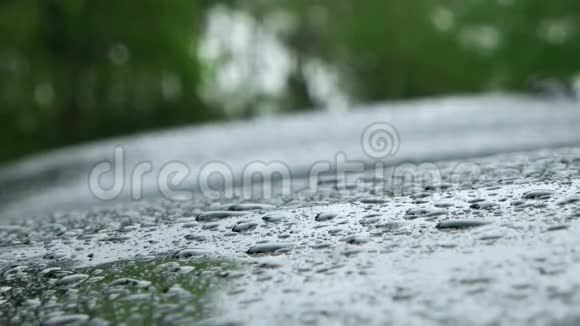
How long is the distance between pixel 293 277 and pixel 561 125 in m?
2.61

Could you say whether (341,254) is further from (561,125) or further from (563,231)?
(561,125)

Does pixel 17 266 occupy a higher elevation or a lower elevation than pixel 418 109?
lower

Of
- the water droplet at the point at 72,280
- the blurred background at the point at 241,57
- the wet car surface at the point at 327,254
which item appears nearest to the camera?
the wet car surface at the point at 327,254

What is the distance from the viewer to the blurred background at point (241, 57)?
16203mm

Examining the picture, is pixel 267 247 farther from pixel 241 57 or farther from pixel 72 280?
pixel 241 57

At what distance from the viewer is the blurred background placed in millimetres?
16203

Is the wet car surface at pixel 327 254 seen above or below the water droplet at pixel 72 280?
above

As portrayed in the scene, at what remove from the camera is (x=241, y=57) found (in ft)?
72.4

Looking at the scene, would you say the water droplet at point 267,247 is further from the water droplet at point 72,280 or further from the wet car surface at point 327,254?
the water droplet at point 72,280

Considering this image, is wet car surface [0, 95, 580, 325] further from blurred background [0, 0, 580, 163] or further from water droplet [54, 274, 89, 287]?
blurred background [0, 0, 580, 163]

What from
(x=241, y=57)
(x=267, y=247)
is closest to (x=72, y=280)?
(x=267, y=247)

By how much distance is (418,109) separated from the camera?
414cm

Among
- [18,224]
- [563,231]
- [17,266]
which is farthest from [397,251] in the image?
[18,224]

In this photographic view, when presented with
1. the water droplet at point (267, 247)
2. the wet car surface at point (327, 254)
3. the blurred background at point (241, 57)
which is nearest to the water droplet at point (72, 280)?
the wet car surface at point (327, 254)
